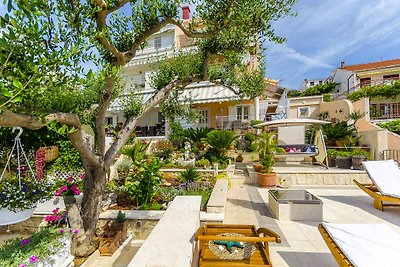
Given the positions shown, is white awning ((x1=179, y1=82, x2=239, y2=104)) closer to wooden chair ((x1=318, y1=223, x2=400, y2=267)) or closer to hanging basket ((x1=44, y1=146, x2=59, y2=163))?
hanging basket ((x1=44, y1=146, x2=59, y2=163))

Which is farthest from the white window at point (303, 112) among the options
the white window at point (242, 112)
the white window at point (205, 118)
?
the white window at point (205, 118)

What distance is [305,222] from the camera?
7.23 metres

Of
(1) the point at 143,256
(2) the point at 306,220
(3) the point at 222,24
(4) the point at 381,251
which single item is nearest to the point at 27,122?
(1) the point at 143,256

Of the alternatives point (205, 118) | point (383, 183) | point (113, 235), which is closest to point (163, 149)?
point (205, 118)

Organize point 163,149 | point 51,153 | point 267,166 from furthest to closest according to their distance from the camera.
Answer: point 163,149, point 267,166, point 51,153

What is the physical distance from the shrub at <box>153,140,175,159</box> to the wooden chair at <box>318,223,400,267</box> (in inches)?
589

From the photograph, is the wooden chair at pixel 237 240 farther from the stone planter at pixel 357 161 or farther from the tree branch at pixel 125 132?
the stone planter at pixel 357 161

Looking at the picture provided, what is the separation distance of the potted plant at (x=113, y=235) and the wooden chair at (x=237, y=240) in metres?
3.78

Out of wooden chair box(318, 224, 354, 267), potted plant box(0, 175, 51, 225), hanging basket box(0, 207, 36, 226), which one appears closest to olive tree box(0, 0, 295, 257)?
potted plant box(0, 175, 51, 225)

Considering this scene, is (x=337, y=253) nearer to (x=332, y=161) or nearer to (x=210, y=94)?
(x=332, y=161)

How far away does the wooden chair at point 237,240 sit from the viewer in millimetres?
4004

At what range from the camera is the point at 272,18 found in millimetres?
7340

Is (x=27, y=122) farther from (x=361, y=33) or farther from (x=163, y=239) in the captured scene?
(x=361, y=33)

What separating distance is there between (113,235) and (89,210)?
1.37 meters
